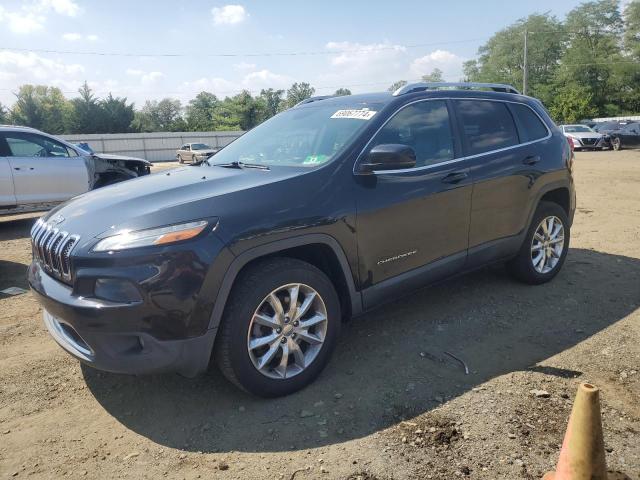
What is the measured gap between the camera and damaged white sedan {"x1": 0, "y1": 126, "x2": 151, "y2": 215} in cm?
842

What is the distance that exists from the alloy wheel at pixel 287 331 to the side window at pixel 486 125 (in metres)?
1.97

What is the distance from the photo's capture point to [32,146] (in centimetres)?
876

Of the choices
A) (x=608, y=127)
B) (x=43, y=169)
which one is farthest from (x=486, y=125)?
(x=608, y=127)

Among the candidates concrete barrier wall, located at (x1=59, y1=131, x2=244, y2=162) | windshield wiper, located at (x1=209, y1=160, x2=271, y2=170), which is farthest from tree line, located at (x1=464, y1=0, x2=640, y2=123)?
windshield wiper, located at (x1=209, y1=160, x2=271, y2=170)

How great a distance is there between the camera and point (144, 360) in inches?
102

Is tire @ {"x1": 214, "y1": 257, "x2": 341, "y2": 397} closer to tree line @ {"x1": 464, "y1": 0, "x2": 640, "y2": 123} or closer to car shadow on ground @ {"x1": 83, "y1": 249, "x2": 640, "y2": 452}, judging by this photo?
car shadow on ground @ {"x1": 83, "y1": 249, "x2": 640, "y2": 452}

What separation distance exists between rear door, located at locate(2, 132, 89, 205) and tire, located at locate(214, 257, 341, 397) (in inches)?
294

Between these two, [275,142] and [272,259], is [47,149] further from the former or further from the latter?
[272,259]

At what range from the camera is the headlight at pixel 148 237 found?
2.54 m

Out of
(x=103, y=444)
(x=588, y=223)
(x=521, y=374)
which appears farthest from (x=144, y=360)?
(x=588, y=223)

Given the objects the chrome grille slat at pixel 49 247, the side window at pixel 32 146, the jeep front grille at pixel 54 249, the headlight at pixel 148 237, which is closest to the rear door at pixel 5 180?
the side window at pixel 32 146

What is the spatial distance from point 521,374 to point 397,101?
2.09 m

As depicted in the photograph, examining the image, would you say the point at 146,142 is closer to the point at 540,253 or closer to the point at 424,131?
the point at 540,253

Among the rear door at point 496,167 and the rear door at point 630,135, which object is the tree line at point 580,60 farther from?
the rear door at point 496,167
